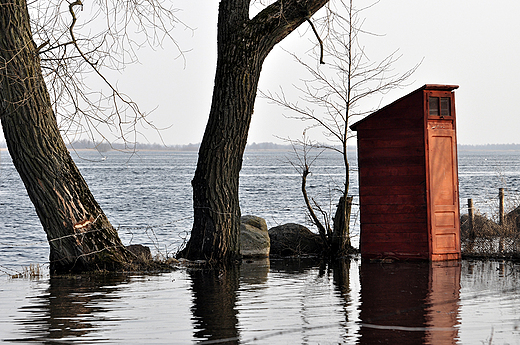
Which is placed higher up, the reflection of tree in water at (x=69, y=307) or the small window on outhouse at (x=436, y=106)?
the small window on outhouse at (x=436, y=106)

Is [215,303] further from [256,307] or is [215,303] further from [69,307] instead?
[69,307]

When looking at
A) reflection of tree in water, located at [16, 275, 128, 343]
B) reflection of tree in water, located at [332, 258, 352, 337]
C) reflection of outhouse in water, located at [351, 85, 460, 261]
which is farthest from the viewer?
reflection of outhouse in water, located at [351, 85, 460, 261]

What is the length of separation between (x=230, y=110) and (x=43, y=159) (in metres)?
3.16

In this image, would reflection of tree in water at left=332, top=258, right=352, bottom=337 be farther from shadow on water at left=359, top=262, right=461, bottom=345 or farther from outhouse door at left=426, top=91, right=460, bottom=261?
outhouse door at left=426, top=91, right=460, bottom=261

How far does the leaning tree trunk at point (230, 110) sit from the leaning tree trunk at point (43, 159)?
69.3 inches

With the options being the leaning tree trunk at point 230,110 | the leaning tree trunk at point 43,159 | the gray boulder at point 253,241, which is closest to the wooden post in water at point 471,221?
the gray boulder at point 253,241

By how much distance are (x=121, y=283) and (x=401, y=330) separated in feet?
15.9

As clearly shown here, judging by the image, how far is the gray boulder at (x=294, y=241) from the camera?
1335 cm

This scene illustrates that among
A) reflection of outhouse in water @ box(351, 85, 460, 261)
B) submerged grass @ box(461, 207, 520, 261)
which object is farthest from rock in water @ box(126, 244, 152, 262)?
submerged grass @ box(461, 207, 520, 261)

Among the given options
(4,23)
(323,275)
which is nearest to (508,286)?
(323,275)

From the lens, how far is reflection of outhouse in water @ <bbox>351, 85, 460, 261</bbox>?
11.5 metres

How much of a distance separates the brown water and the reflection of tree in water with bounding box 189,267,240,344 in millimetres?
13

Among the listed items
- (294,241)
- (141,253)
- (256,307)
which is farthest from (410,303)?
(294,241)

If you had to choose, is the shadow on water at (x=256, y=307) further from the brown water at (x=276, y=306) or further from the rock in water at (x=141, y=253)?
the rock in water at (x=141, y=253)
